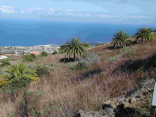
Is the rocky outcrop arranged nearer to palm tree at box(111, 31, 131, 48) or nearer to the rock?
the rock

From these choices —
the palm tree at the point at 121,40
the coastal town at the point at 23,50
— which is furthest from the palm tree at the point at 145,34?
the coastal town at the point at 23,50

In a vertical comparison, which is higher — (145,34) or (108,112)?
(145,34)

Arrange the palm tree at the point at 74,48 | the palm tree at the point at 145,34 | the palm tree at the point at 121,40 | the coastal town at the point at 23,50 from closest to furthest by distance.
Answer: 1. the palm tree at the point at 74,48
2. the palm tree at the point at 145,34
3. the palm tree at the point at 121,40
4. the coastal town at the point at 23,50

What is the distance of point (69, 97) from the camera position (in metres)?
4.05

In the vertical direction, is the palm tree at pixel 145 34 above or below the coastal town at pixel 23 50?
above

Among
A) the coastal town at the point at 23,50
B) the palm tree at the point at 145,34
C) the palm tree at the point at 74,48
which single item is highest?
the palm tree at the point at 145,34

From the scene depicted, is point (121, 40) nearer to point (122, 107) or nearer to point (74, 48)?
point (74, 48)

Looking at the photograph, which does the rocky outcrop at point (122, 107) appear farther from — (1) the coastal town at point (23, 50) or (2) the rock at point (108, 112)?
(1) the coastal town at point (23, 50)

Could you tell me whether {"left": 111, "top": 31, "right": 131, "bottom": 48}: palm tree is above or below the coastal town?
above

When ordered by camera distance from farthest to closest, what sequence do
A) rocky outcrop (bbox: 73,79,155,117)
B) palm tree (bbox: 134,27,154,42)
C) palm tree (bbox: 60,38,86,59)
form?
palm tree (bbox: 134,27,154,42) → palm tree (bbox: 60,38,86,59) → rocky outcrop (bbox: 73,79,155,117)

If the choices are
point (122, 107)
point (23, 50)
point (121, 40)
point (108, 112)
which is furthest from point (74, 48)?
point (23, 50)

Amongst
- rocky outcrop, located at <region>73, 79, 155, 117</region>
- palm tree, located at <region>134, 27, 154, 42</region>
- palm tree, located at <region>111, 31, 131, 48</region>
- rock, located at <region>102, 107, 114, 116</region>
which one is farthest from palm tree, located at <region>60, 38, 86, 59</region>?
rock, located at <region>102, 107, 114, 116</region>

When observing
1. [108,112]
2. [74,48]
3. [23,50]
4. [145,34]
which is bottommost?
[23,50]

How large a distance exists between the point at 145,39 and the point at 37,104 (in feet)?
75.8
